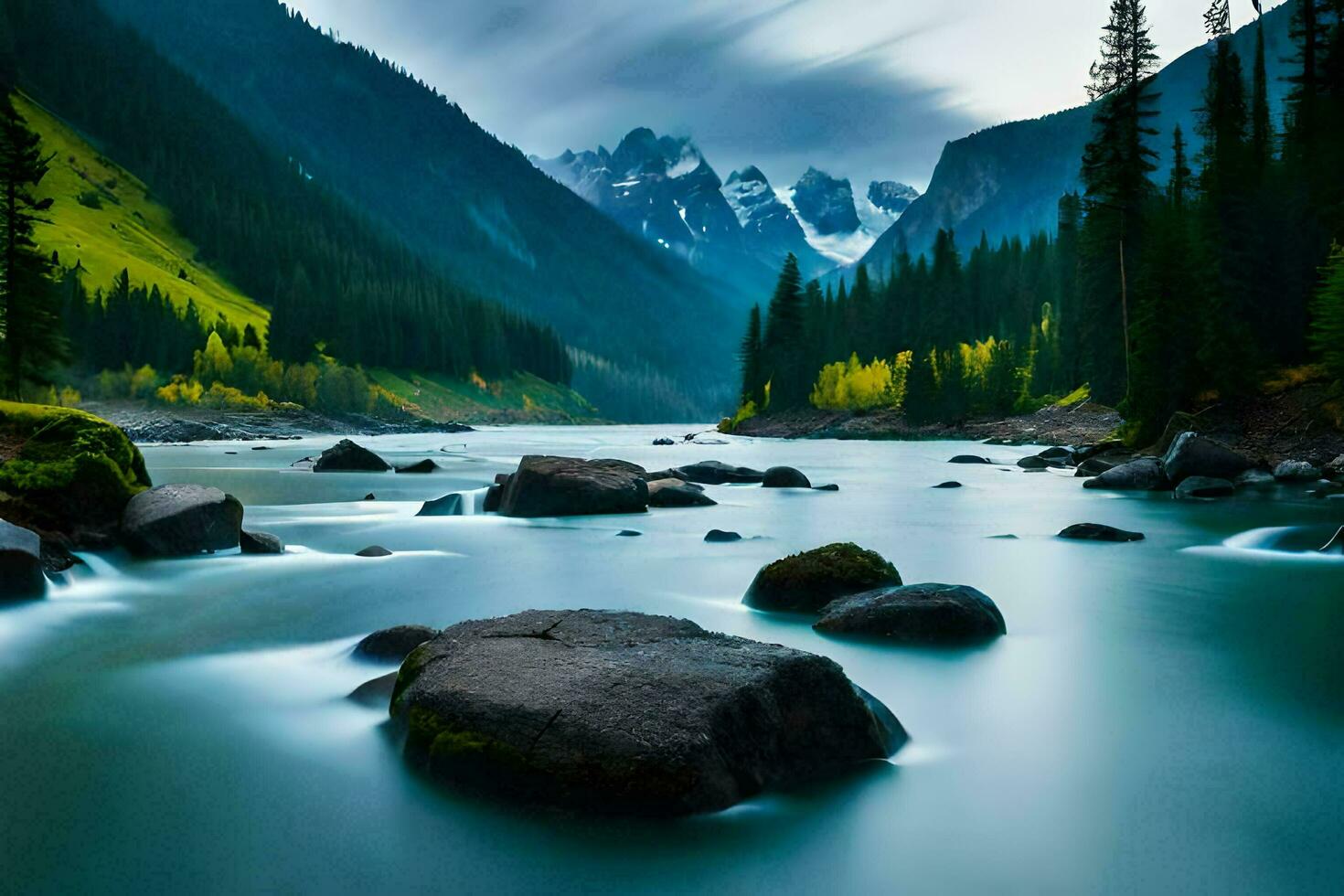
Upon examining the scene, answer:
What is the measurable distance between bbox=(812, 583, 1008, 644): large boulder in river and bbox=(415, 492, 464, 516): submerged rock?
17.8m

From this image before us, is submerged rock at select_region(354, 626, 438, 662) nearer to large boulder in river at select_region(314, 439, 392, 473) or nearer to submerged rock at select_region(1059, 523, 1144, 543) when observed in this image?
submerged rock at select_region(1059, 523, 1144, 543)

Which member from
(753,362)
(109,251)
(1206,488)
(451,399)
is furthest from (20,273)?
(109,251)

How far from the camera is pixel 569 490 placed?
26156 mm

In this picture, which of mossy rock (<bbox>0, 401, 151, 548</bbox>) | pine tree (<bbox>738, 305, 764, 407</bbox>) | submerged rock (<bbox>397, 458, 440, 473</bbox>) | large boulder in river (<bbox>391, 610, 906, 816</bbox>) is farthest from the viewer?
pine tree (<bbox>738, 305, 764, 407</bbox>)

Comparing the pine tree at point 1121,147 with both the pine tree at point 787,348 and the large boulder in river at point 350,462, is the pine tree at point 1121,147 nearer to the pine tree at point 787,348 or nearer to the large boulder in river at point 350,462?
the large boulder in river at point 350,462

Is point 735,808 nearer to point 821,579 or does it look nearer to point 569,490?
point 821,579

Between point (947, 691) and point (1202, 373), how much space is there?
39.5 m

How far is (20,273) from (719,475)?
1509 inches

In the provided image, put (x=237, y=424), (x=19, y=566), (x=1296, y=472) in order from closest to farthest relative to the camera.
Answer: (x=19, y=566) → (x=1296, y=472) → (x=237, y=424)

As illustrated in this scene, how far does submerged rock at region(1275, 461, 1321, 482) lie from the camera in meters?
32.2

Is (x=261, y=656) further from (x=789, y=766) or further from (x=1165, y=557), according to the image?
(x=1165, y=557)

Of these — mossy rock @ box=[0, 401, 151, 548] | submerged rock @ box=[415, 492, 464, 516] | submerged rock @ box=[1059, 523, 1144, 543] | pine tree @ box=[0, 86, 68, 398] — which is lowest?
submerged rock @ box=[1059, 523, 1144, 543]

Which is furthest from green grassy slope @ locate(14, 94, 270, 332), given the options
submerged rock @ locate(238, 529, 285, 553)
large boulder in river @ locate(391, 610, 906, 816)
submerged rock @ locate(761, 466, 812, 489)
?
large boulder in river @ locate(391, 610, 906, 816)

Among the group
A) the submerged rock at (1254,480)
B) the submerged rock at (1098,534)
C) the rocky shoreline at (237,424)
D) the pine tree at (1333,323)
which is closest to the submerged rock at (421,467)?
the submerged rock at (1098,534)
